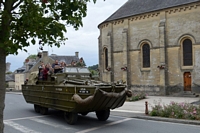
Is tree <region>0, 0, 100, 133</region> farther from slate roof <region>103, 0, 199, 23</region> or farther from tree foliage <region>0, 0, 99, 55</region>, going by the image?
slate roof <region>103, 0, 199, 23</region>

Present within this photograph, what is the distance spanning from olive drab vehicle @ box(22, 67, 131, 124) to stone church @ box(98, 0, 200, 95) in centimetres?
1469

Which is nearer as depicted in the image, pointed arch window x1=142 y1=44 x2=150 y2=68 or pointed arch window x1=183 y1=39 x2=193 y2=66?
pointed arch window x1=183 y1=39 x2=193 y2=66

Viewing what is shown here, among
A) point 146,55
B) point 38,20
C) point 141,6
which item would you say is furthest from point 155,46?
point 38,20

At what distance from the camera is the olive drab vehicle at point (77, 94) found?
8.98m

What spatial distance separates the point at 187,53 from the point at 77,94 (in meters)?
17.8

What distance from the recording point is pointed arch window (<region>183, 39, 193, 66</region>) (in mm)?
23719

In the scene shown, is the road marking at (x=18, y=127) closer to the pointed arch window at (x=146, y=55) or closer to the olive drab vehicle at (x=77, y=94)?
the olive drab vehicle at (x=77, y=94)

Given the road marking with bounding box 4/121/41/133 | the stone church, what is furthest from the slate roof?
the road marking with bounding box 4/121/41/133

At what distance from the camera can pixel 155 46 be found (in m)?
26.0

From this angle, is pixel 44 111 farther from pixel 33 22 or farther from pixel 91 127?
pixel 33 22

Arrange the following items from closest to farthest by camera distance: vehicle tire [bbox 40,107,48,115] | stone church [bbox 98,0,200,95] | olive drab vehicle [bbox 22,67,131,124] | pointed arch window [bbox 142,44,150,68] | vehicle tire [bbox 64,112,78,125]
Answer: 1. olive drab vehicle [bbox 22,67,131,124]
2. vehicle tire [bbox 64,112,78,125]
3. vehicle tire [bbox 40,107,48,115]
4. stone church [bbox 98,0,200,95]
5. pointed arch window [bbox 142,44,150,68]

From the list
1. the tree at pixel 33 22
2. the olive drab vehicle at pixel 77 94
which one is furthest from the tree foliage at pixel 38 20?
the olive drab vehicle at pixel 77 94

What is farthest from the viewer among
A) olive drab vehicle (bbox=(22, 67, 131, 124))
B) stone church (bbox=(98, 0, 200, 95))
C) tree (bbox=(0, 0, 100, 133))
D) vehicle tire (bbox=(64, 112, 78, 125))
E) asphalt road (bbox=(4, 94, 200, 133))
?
stone church (bbox=(98, 0, 200, 95))

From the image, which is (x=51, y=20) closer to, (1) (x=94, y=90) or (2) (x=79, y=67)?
(1) (x=94, y=90)
